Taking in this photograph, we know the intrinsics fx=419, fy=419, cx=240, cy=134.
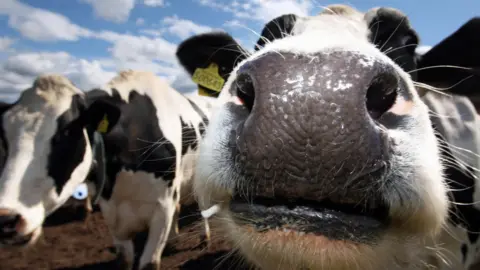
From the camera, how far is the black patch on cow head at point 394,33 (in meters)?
2.63

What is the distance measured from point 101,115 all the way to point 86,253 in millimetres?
3259

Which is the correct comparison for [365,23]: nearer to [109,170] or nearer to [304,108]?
[304,108]

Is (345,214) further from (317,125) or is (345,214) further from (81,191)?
(81,191)

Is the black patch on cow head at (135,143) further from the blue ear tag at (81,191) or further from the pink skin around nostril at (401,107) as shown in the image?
the pink skin around nostril at (401,107)

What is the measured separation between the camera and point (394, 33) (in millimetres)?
2711

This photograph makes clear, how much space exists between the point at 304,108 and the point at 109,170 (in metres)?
4.61

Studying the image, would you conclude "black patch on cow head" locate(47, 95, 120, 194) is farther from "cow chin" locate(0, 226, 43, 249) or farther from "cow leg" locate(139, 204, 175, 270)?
"cow leg" locate(139, 204, 175, 270)

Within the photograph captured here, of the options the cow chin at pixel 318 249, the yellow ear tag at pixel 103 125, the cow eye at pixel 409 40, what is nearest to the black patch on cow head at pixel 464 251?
the cow eye at pixel 409 40

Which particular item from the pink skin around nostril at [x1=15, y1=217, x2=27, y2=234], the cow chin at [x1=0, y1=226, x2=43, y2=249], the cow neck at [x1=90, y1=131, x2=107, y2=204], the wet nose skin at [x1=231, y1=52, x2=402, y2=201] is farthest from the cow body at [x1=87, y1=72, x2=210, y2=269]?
the wet nose skin at [x1=231, y1=52, x2=402, y2=201]

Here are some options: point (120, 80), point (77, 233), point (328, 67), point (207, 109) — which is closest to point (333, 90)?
point (328, 67)

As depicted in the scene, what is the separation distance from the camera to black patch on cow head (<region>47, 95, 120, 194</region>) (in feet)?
14.5

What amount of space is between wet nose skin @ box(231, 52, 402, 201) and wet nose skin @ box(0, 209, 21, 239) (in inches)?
134

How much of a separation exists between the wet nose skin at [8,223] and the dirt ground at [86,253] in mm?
2262

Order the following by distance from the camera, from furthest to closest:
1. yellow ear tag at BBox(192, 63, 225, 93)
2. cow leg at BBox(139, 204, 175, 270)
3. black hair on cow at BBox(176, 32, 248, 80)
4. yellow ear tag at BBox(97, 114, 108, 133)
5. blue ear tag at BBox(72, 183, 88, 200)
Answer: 1. cow leg at BBox(139, 204, 175, 270)
2. blue ear tag at BBox(72, 183, 88, 200)
3. yellow ear tag at BBox(97, 114, 108, 133)
4. yellow ear tag at BBox(192, 63, 225, 93)
5. black hair on cow at BBox(176, 32, 248, 80)
